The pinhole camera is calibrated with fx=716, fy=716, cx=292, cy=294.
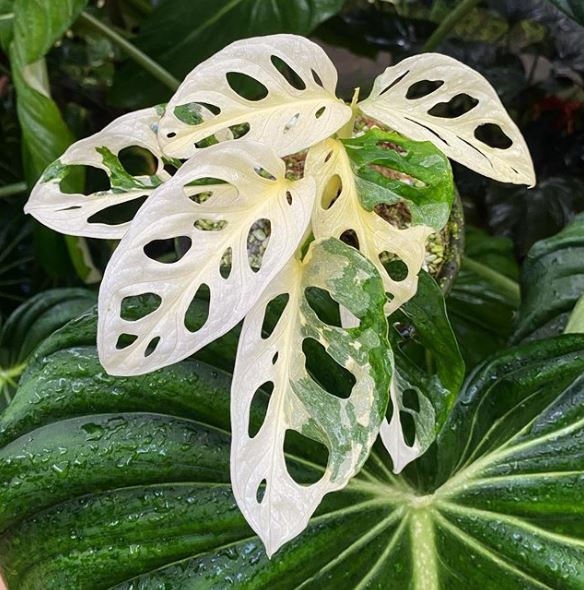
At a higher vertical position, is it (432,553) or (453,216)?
(453,216)

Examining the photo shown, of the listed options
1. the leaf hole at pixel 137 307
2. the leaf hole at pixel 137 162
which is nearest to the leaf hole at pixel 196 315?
the leaf hole at pixel 137 307

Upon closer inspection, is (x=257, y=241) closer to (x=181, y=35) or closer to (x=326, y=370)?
(x=326, y=370)

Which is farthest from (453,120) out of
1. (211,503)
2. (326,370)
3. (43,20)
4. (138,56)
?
(138,56)

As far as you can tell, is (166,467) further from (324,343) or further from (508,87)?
(508,87)

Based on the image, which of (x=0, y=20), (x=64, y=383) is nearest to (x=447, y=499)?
(x=64, y=383)

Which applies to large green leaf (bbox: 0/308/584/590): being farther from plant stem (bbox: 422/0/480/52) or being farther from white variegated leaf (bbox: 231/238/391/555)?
plant stem (bbox: 422/0/480/52)

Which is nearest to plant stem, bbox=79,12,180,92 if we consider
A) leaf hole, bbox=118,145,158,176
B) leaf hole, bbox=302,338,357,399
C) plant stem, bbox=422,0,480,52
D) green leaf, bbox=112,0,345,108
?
green leaf, bbox=112,0,345,108

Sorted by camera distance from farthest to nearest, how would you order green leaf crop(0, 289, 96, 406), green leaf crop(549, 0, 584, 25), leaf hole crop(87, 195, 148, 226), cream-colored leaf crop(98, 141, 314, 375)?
leaf hole crop(87, 195, 148, 226), green leaf crop(0, 289, 96, 406), green leaf crop(549, 0, 584, 25), cream-colored leaf crop(98, 141, 314, 375)
